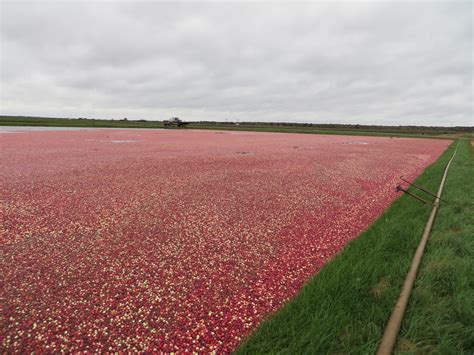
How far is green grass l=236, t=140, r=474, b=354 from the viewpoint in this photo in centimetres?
227

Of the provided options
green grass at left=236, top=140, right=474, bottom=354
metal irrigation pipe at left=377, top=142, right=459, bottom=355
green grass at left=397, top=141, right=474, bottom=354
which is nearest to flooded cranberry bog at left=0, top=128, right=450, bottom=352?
green grass at left=236, top=140, right=474, bottom=354

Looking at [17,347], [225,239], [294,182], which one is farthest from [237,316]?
[294,182]

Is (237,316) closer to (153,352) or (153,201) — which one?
(153,352)

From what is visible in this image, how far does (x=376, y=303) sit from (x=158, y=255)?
3.37 metres

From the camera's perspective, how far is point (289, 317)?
264cm

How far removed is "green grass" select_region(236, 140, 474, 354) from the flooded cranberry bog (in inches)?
13.1

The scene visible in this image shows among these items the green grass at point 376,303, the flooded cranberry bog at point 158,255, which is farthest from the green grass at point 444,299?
the flooded cranberry bog at point 158,255

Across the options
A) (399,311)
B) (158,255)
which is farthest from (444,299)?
(158,255)

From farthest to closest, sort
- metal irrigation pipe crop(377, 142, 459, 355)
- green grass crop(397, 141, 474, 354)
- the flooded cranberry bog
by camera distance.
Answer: the flooded cranberry bog < green grass crop(397, 141, 474, 354) < metal irrigation pipe crop(377, 142, 459, 355)

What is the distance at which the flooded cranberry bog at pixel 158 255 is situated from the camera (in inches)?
101

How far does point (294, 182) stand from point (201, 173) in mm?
4400

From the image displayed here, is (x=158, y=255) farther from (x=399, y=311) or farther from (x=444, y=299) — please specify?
(x=444, y=299)

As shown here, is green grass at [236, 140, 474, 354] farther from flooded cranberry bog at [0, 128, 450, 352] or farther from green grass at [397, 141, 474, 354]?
flooded cranberry bog at [0, 128, 450, 352]

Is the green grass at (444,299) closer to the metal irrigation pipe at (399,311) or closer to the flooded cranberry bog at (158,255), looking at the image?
the metal irrigation pipe at (399,311)
